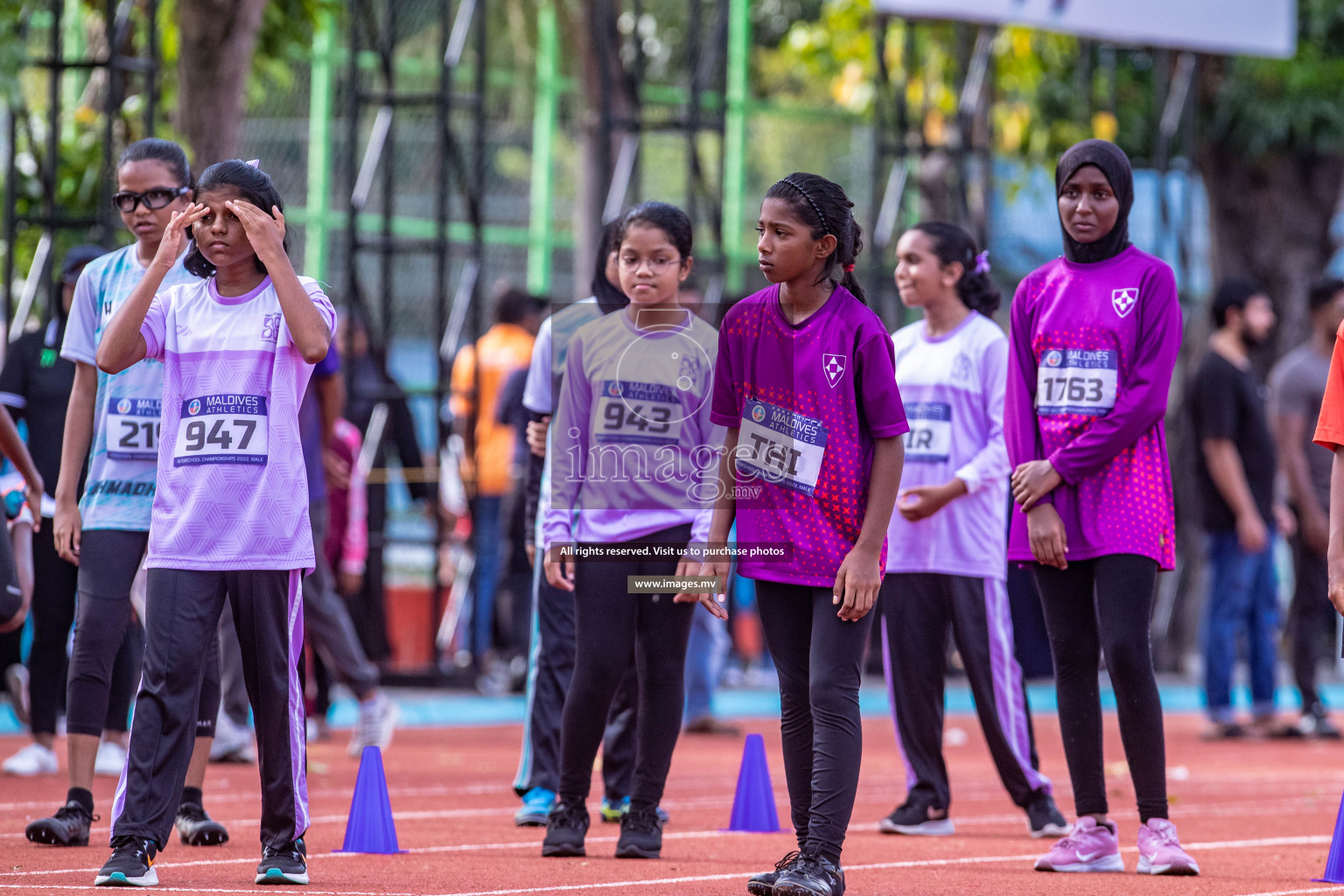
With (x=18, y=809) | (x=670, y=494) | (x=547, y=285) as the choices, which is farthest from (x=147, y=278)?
(x=547, y=285)

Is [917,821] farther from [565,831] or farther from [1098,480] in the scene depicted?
[1098,480]

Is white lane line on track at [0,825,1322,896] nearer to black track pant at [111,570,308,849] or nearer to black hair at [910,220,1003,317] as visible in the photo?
black track pant at [111,570,308,849]

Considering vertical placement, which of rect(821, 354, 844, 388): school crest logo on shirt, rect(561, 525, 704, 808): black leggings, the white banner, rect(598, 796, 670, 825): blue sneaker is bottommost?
rect(598, 796, 670, 825): blue sneaker

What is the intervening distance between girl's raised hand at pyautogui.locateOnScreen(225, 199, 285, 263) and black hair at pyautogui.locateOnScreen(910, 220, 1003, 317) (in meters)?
2.65

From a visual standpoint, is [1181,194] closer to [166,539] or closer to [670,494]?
[670,494]

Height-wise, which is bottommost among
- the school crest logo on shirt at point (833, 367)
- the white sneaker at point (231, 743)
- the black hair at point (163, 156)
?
the white sneaker at point (231, 743)

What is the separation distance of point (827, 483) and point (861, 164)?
13.5 meters

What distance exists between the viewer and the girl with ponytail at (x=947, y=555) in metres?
6.32

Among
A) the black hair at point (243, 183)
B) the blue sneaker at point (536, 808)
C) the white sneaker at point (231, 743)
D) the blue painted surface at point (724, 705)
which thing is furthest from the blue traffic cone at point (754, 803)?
the blue painted surface at point (724, 705)

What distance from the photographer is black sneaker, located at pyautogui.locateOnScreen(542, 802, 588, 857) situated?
546 centimetres

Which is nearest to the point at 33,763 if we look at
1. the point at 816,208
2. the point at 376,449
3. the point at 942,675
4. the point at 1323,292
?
the point at 942,675

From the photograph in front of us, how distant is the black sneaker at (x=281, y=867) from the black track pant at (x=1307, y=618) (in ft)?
23.9

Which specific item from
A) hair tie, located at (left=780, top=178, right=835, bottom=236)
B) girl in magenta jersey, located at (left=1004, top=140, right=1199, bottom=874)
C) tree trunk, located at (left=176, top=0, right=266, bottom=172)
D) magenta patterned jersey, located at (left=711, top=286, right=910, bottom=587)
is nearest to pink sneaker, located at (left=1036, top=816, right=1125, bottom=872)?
girl in magenta jersey, located at (left=1004, top=140, right=1199, bottom=874)

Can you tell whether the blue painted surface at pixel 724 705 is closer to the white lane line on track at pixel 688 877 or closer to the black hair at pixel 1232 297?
the black hair at pixel 1232 297
